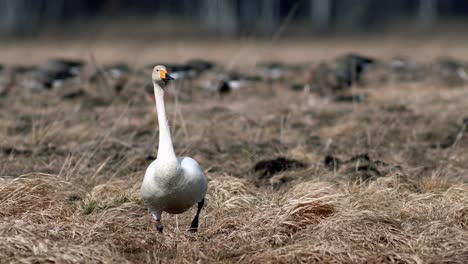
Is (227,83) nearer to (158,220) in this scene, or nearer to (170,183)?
(158,220)

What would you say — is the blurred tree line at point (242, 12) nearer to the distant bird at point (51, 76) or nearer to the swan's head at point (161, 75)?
the distant bird at point (51, 76)

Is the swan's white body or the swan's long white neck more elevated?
the swan's long white neck

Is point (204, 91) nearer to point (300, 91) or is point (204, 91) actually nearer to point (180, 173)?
point (300, 91)

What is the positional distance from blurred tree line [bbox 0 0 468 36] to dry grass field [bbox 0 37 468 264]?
104ft

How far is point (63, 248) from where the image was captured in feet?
19.1

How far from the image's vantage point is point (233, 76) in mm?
19750

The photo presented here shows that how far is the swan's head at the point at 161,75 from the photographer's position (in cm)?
697

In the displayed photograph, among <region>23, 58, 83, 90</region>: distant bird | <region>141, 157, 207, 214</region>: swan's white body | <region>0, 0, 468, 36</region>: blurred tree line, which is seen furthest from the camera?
<region>0, 0, 468, 36</region>: blurred tree line

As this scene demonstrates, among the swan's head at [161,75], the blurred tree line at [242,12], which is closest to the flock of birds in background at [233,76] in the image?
the swan's head at [161,75]

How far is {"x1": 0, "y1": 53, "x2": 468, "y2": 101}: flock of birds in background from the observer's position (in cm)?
1753

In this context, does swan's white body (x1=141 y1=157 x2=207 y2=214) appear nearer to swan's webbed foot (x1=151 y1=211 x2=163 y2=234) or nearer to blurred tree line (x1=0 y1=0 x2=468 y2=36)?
swan's webbed foot (x1=151 y1=211 x2=163 y2=234)

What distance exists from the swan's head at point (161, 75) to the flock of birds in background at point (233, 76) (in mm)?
7185

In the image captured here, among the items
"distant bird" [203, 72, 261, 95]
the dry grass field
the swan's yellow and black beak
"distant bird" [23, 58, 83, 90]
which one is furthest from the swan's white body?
"distant bird" [23, 58, 83, 90]

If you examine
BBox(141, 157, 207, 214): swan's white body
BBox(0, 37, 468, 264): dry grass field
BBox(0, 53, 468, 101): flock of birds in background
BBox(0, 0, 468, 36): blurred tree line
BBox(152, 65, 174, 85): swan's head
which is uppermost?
BBox(152, 65, 174, 85): swan's head
